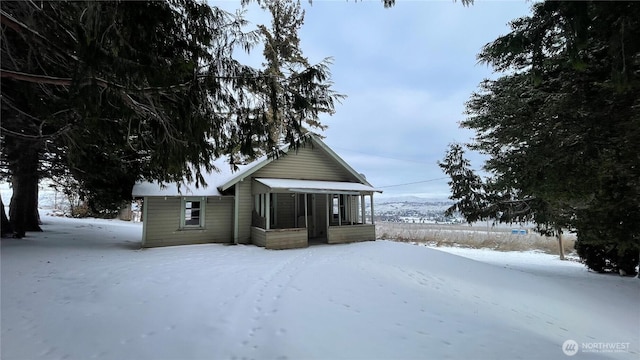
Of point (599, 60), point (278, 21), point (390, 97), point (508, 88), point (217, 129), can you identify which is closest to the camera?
point (217, 129)

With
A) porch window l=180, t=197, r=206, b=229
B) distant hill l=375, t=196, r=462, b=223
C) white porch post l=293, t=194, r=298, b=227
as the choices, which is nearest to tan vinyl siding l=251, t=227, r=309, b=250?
white porch post l=293, t=194, r=298, b=227

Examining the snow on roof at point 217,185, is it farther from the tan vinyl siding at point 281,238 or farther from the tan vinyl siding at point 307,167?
the tan vinyl siding at point 281,238

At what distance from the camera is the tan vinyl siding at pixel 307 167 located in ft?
42.4

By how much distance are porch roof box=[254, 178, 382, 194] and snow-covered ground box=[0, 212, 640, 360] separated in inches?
112

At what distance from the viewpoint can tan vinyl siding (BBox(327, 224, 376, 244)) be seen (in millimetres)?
12398

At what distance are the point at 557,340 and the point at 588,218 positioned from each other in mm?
5076

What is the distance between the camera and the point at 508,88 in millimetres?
8531

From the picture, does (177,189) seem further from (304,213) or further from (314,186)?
(304,213)

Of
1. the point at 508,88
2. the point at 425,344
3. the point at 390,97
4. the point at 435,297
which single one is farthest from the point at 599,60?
the point at 390,97

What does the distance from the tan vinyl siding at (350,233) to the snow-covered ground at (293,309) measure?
124 inches

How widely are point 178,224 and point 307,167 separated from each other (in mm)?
5842

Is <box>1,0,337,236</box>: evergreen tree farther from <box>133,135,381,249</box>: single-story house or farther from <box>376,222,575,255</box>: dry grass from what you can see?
<box>376,222,575,255</box>: dry grass

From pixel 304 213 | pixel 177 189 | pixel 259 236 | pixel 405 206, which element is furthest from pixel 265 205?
pixel 405 206

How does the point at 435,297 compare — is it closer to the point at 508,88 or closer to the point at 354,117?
the point at 508,88
